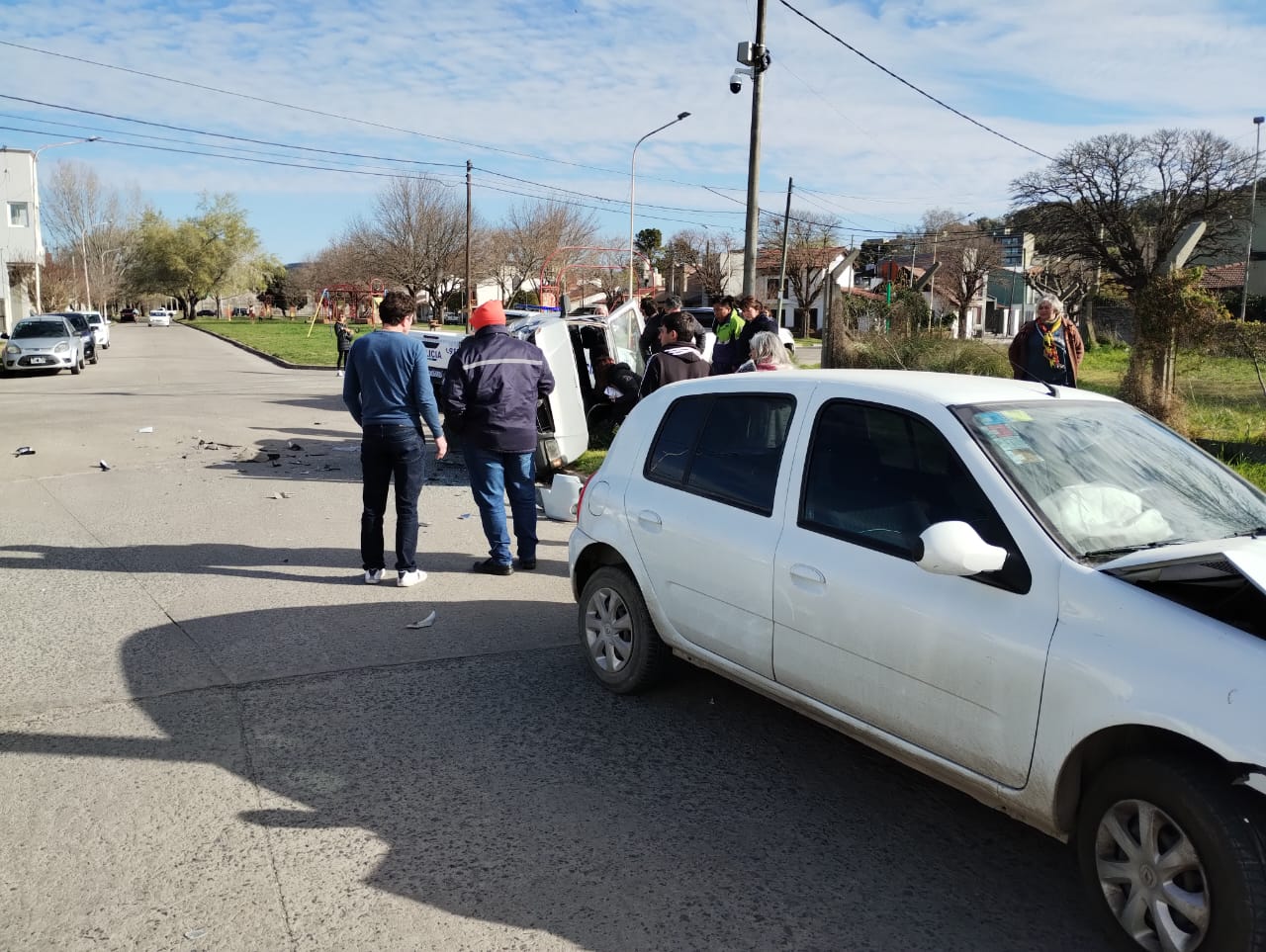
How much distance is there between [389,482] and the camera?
6.86 metres

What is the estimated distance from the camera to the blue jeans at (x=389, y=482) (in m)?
6.75

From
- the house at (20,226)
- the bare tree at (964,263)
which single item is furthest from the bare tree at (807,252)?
the house at (20,226)

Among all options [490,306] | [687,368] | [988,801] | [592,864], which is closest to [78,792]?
[592,864]

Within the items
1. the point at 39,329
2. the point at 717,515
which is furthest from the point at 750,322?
the point at 39,329

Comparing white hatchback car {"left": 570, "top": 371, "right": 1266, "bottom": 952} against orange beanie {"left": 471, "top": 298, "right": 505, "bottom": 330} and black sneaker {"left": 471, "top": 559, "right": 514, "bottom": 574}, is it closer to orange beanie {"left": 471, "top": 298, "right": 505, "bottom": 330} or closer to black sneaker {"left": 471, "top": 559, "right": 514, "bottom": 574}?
black sneaker {"left": 471, "top": 559, "right": 514, "bottom": 574}

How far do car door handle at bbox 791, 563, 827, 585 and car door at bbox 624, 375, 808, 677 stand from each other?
0.51ft

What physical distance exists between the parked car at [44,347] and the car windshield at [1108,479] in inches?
1169

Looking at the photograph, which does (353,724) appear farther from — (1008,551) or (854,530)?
(1008,551)

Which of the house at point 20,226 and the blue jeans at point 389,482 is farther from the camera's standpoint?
the house at point 20,226

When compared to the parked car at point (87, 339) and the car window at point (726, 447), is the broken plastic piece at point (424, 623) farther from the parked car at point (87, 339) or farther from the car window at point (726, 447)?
the parked car at point (87, 339)

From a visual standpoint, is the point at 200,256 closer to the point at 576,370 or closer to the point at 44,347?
the point at 44,347

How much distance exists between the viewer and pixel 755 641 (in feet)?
13.0

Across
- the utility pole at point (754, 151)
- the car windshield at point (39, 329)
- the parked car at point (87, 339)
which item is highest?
the utility pole at point (754, 151)

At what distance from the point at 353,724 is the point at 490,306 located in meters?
3.51
